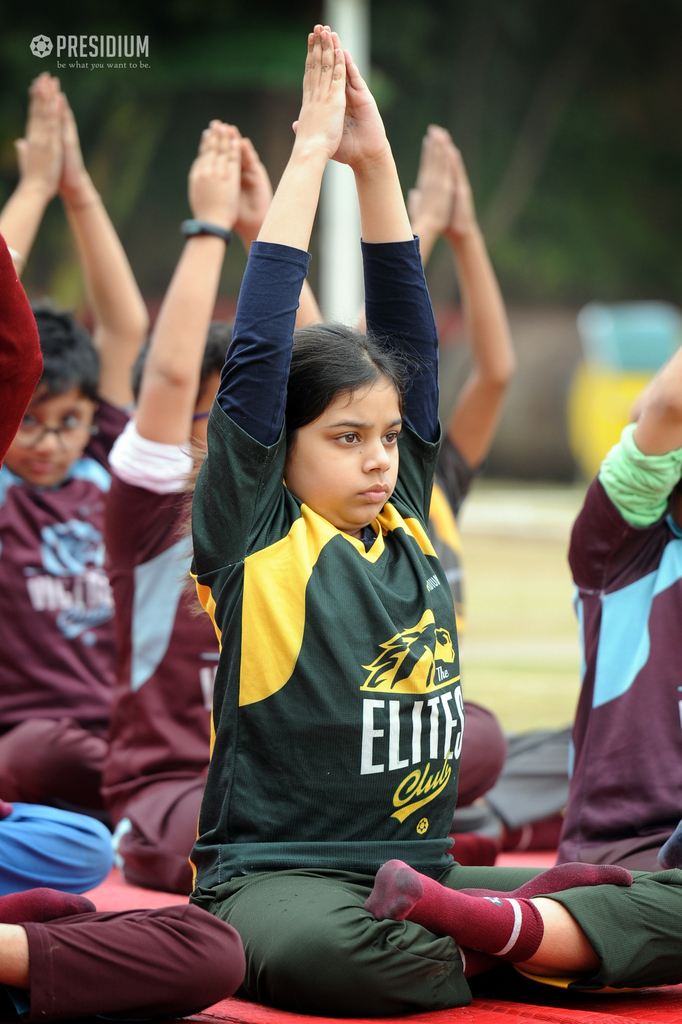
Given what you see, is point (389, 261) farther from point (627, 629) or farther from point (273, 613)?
point (627, 629)

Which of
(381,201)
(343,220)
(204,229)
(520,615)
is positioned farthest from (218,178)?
(343,220)

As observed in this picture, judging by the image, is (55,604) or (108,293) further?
(108,293)

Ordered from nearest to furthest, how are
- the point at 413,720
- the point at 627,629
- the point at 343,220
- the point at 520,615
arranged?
1. the point at 413,720
2. the point at 627,629
3. the point at 520,615
4. the point at 343,220

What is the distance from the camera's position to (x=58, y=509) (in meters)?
2.79

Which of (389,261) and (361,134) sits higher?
(361,134)

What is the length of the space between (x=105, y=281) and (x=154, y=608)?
89 centimetres

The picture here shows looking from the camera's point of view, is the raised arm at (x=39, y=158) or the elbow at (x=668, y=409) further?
the raised arm at (x=39, y=158)

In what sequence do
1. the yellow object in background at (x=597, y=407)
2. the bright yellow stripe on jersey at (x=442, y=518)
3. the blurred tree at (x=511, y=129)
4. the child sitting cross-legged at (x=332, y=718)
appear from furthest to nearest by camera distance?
the blurred tree at (x=511, y=129), the yellow object in background at (x=597, y=407), the bright yellow stripe on jersey at (x=442, y=518), the child sitting cross-legged at (x=332, y=718)

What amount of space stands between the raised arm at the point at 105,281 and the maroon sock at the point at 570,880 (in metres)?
1.65

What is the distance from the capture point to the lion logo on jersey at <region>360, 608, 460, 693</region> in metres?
1.71

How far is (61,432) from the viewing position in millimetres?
2750

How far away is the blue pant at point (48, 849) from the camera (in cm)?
206

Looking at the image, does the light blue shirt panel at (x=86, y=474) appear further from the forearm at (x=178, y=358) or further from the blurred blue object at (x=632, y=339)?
the blurred blue object at (x=632, y=339)

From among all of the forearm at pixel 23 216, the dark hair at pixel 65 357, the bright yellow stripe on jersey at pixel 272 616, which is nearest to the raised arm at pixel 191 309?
the dark hair at pixel 65 357
